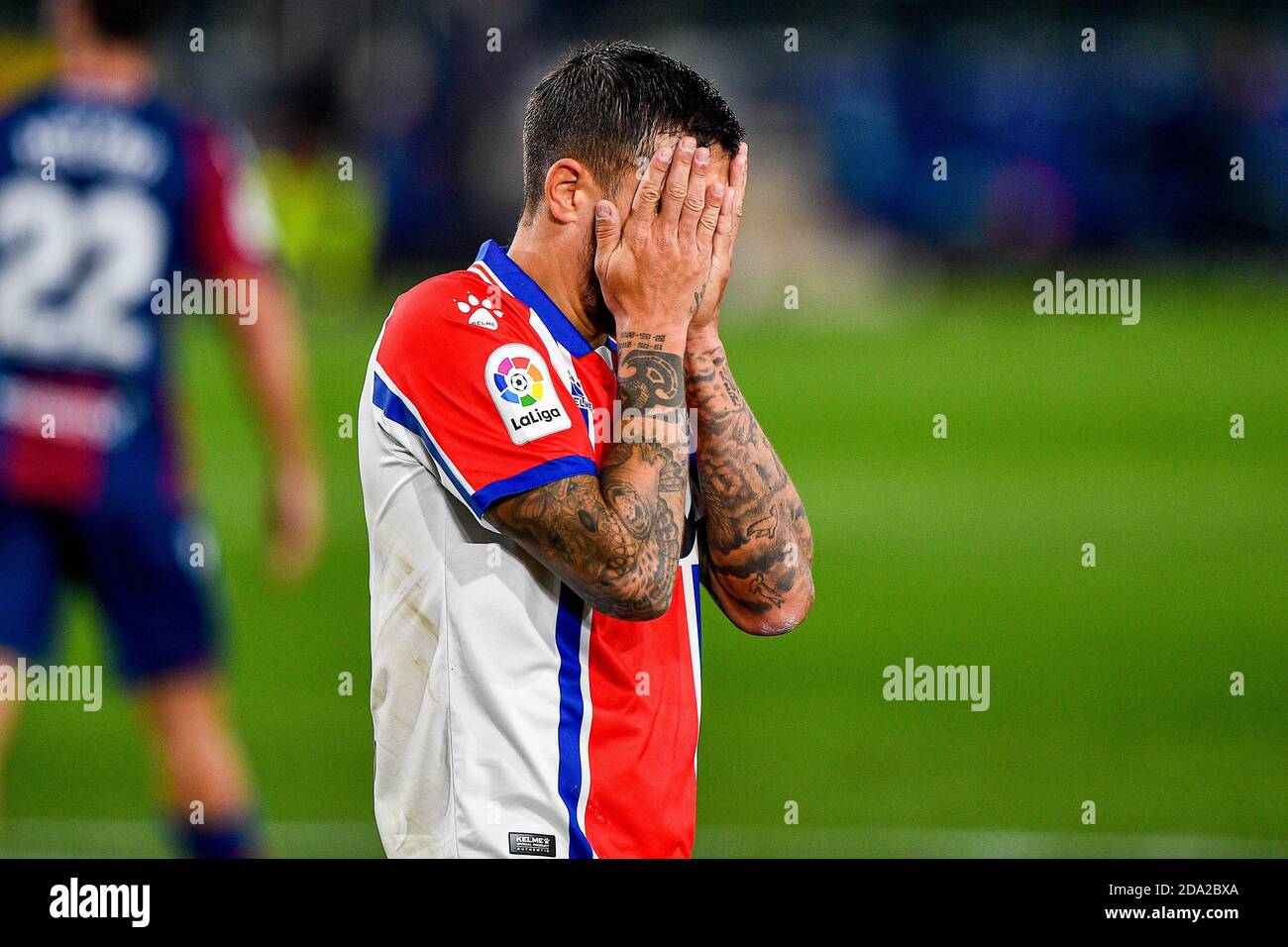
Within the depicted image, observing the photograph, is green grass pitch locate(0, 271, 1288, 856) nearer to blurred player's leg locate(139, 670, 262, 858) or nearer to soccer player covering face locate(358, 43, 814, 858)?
blurred player's leg locate(139, 670, 262, 858)

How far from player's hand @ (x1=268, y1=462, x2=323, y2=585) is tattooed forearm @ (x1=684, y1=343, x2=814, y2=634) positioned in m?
2.57

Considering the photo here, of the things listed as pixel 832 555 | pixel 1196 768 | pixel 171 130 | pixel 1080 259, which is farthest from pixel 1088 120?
pixel 171 130

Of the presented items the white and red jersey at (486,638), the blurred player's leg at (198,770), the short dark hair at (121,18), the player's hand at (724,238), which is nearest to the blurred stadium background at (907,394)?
the blurred player's leg at (198,770)

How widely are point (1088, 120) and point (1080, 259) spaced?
268cm

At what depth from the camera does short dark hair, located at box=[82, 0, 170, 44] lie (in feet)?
16.1

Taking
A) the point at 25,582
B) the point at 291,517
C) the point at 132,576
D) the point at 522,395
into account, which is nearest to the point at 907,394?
the point at 291,517

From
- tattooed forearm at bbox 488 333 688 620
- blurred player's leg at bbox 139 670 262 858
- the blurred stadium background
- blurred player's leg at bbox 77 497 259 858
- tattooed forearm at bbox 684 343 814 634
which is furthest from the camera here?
the blurred stadium background

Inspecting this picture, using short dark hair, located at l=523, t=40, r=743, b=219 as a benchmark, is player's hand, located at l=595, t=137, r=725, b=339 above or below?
below

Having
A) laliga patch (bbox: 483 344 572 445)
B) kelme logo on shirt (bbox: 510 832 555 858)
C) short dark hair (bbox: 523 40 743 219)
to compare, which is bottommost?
kelme logo on shirt (bbox: 510 832 555 858)

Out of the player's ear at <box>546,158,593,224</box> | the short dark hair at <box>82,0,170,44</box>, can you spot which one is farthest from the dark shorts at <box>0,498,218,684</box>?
the player's ear at <box>546,158,593,224</box>

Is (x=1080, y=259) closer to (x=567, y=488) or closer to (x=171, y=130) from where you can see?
(x=171, y=130)

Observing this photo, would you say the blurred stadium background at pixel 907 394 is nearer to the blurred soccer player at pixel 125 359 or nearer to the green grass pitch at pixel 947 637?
the green grass pitch at pixel 947 637

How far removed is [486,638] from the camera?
227 centimetres

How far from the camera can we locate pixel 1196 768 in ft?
21.7
